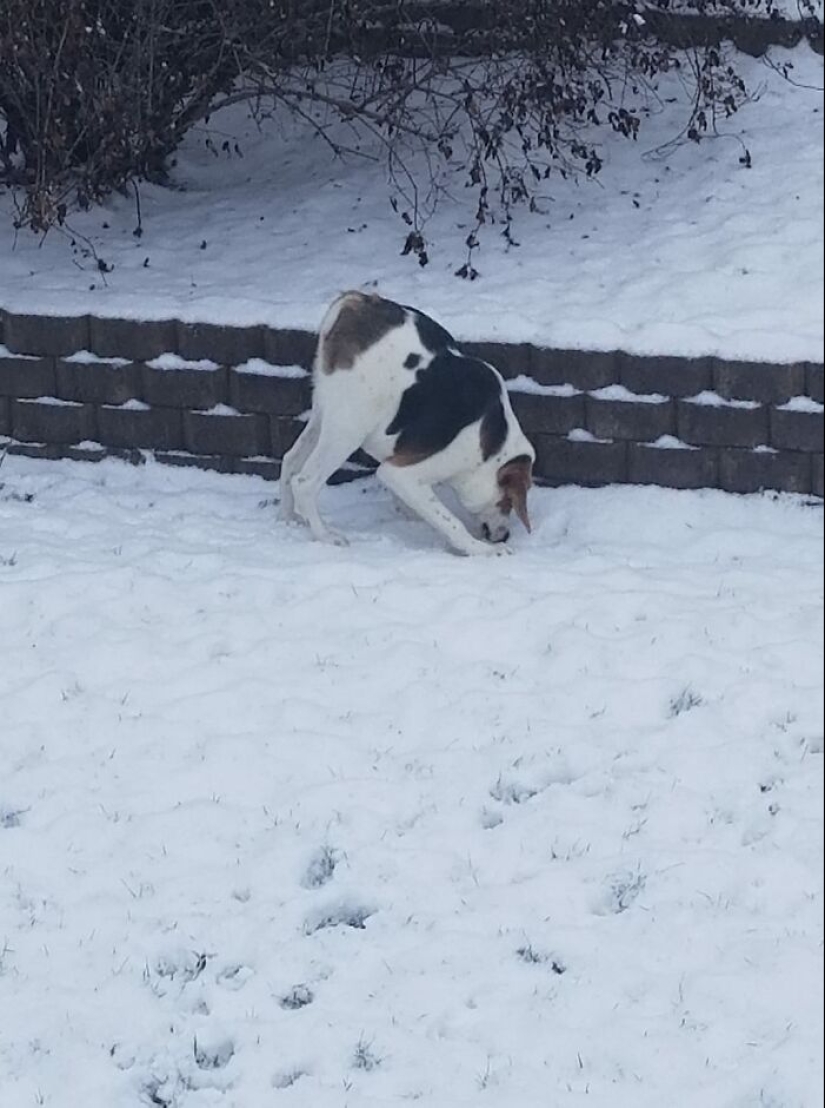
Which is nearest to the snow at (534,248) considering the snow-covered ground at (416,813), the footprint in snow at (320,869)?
the snow-covered ground at (416,813)

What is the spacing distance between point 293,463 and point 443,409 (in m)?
0.71

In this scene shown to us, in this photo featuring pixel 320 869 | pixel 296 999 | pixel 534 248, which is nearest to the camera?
pixel 296 999

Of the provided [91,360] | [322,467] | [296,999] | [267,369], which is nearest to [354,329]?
[322,467]

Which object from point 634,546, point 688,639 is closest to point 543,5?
point 634,546

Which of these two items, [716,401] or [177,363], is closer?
[716,401]

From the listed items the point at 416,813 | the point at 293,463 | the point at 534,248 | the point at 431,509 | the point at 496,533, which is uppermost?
the point at 534,248

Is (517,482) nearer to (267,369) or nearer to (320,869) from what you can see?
(267,369)

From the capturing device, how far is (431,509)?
685cm

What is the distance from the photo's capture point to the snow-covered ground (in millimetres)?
4594

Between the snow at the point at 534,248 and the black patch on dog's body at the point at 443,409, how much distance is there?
20.6 inches

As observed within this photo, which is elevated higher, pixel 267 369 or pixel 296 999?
pixel 267 369

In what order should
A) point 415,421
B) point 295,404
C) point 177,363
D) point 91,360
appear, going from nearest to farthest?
point 415,421 → point 295,404 → point 177,363 → point 91,360

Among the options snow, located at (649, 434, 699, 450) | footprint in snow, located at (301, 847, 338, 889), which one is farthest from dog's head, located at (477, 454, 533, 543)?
footprint in snow, located at (301, 847, 338, 889)

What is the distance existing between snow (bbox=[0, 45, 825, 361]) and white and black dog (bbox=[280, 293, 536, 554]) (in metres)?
0.56
